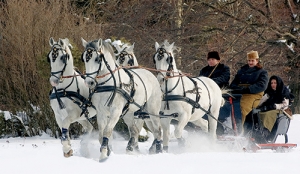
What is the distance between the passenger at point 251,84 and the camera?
10930mm

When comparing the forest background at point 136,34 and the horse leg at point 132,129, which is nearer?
the horse leg at point 132,129

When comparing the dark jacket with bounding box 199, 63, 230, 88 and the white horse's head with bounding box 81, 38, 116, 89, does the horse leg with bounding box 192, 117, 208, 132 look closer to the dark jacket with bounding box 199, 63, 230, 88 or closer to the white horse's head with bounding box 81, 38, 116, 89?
the dark jacket with bounding box 199, 63, 230, 88

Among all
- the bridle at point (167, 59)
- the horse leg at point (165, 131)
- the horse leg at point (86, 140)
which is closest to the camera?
the bridle at point (167, 59)

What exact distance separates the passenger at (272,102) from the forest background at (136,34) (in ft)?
13.6

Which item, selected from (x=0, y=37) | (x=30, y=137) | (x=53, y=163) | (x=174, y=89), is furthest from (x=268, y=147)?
(x=0, y=37)

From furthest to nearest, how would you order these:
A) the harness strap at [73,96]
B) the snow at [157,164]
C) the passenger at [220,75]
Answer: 1. the passenger at [220,75]
2. the harness strap at [73,96]
3. the snow at [157,164]

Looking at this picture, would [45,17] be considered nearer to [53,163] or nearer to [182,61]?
[182,61]

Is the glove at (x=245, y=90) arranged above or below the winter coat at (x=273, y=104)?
above

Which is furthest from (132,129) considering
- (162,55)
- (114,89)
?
(114,89)

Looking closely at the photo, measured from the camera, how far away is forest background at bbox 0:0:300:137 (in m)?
14.3

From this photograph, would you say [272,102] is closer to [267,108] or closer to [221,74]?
[267,108]

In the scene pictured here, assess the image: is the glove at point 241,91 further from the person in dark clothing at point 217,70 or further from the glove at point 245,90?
the person in dark clothing at point 217,70

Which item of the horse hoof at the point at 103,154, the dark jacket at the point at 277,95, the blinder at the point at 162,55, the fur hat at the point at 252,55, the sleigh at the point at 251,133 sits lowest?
the sleigh at the point at 251,133

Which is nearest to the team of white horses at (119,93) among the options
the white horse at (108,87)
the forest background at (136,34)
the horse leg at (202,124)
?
the white horse at (108,87)
